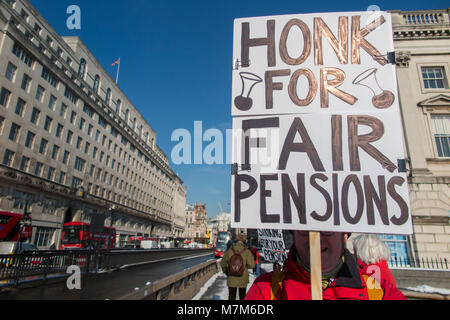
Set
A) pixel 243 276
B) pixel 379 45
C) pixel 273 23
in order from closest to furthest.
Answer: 1. pixel 379 45
2. pixel 273 23
3. pixel 243 276

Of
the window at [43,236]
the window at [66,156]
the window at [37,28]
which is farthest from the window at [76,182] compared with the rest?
A: the window at [37,28]

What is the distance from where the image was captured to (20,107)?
3412cm

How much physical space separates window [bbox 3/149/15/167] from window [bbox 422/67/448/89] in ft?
137

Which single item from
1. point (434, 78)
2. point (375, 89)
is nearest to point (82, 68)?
point (434, 78)

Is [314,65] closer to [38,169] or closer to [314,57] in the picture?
[314,57]

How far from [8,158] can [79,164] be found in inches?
557

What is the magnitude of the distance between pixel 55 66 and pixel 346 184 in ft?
155

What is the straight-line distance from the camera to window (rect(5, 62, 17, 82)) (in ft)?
105

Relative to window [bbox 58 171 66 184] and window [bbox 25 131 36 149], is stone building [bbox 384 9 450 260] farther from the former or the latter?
window [bbox 58 171 66 184]

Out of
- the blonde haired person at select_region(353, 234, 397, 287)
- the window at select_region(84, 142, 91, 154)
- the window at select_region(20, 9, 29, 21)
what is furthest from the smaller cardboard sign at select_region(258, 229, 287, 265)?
the window at select_region(84, 142, 91, 154)

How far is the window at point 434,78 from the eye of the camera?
17906mm
